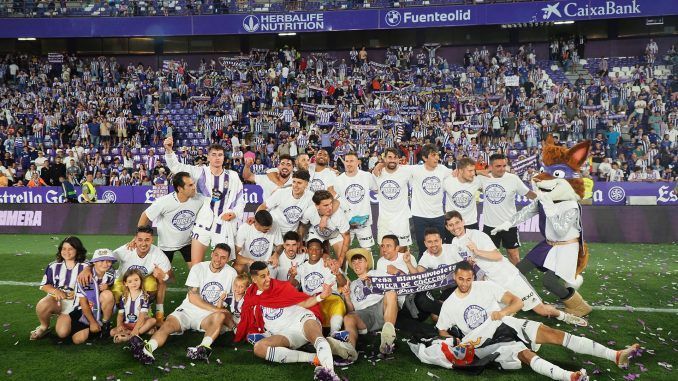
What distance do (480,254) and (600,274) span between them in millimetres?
4031

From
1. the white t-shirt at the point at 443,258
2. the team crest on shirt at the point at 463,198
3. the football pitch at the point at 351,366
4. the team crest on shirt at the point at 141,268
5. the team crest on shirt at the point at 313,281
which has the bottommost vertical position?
the football pitch at the point at 351,366

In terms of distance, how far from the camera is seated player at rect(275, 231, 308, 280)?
766cm

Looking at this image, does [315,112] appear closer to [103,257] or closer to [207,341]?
[103,257]

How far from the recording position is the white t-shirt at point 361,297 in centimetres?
719

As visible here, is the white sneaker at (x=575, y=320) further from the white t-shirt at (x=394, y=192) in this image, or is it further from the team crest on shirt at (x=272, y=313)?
the team crest on shirt at (x=272, y=313)

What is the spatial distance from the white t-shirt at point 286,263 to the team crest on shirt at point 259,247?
0.47 m

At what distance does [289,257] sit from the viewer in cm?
777

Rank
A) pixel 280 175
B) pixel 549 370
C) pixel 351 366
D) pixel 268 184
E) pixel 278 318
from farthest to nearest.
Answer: pixel 268 184 < pixel 280 175 < pixel 278 318 < pixel 351 366 < pixel 549 370

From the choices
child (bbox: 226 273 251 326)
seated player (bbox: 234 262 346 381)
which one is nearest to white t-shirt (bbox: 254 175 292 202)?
child (bbox: 226 273 251 326)

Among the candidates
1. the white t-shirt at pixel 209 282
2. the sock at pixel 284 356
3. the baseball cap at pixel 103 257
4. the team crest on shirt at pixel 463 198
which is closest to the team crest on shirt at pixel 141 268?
the baseball cap at pixel 103 257

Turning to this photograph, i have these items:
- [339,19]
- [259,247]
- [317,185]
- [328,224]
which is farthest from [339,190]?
[339,19]

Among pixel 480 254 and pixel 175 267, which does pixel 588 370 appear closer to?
pixel 480 254

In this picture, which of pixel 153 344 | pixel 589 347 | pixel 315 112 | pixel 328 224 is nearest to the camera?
pixel 589 347

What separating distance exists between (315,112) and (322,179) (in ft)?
52.2
